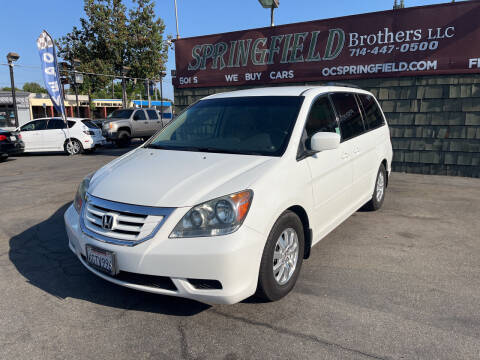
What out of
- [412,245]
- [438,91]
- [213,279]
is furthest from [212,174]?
[438,91]

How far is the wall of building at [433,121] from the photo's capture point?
27.0ft

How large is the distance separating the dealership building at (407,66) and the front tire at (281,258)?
6866mm

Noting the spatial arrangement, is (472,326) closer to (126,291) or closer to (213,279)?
(213,279)

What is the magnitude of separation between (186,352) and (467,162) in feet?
27.0

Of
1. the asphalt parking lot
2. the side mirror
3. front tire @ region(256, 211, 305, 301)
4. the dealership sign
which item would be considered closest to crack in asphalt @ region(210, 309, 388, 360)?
the asphalt parking lot

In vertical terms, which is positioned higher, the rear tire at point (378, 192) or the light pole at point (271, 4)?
the light pole at point (271, 4)

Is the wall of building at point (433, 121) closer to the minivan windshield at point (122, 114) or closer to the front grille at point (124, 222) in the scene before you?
the front grille at point (124, 222)

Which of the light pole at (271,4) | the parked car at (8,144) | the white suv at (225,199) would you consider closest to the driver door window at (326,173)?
the white suv at (225,199)

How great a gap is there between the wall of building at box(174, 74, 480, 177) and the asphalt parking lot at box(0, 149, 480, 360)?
4307 millimetres

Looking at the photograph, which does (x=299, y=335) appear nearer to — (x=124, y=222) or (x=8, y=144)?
(x=124, y=222)

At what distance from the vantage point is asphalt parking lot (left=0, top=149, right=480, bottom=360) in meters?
2.51

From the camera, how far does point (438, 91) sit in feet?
27.6

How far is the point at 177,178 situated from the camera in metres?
2.93

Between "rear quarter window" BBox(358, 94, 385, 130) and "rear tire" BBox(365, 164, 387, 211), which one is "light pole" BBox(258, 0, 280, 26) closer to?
"rear quarter window" BBox(358, 94, 385, 130)
